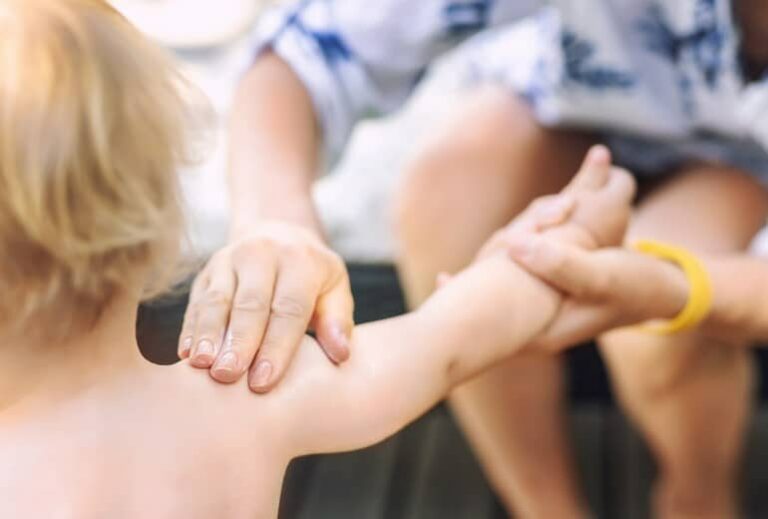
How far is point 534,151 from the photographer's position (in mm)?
840

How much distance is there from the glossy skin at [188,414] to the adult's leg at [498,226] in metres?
0.21

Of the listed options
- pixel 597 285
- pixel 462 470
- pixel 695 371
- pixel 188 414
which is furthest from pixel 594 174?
pixel 462 470

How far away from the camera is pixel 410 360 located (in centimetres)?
57

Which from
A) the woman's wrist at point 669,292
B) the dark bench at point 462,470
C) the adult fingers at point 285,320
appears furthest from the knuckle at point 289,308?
the dark bench at point 462,470

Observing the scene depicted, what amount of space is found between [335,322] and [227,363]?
0.23 feet

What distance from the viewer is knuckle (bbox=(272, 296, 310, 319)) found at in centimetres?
56

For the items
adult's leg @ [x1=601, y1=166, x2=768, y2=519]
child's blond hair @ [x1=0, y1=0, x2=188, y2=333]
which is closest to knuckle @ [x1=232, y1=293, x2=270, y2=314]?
child's blond hair @ [x1=0, y1=0, x2=188, y2=333]

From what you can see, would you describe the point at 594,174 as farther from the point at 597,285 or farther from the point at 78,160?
the point at 78,160

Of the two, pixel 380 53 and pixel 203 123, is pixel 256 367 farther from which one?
pixel 380 53

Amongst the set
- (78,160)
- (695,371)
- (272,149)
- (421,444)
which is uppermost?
(78,160)

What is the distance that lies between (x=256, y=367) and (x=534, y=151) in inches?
14.9

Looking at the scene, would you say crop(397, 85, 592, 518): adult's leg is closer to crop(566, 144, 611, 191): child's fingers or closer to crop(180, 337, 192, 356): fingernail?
crop(566, 144, 611, 191): child's fingers

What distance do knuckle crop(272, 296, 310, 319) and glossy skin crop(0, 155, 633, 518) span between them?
2 centimetres

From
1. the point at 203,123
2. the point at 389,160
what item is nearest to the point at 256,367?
the point at 203,123
